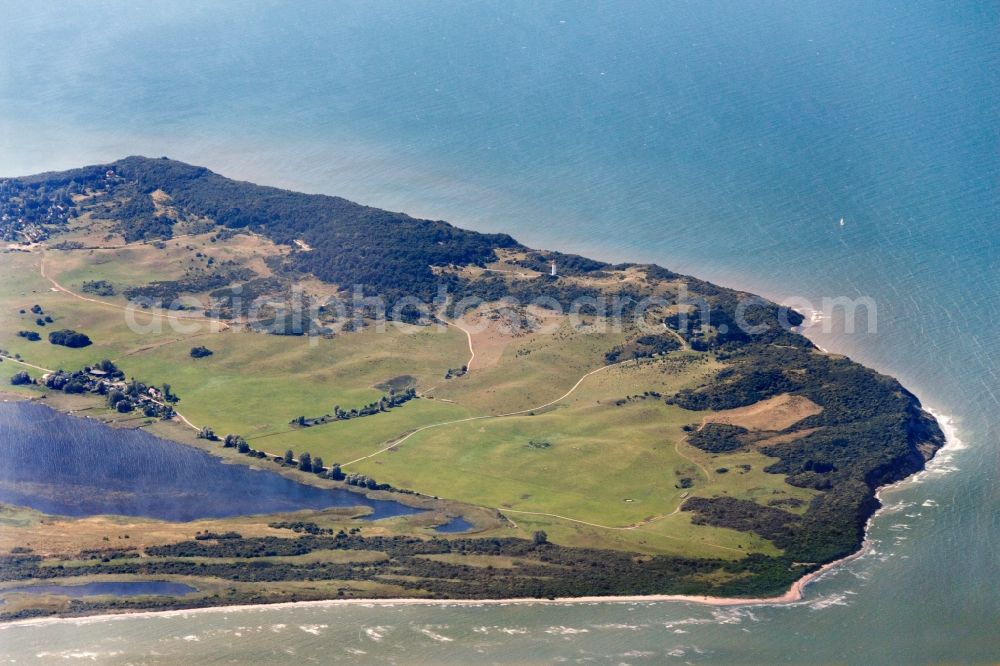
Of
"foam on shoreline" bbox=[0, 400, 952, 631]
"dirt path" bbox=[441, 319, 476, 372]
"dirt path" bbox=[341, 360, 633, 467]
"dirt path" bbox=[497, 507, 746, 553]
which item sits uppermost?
"dirt path" bbox=[441, 319, 476, 372]

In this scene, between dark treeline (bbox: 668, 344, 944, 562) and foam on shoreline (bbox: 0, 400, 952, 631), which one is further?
dark treeline (bbox: 668, 344, 944, 562)

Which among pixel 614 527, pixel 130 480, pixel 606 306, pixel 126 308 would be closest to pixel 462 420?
pixel 614 527

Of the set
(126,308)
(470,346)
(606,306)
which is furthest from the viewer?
(126,308)

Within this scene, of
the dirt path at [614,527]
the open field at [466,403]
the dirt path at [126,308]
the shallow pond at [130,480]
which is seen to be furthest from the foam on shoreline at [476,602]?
the dirt path at [126,308]

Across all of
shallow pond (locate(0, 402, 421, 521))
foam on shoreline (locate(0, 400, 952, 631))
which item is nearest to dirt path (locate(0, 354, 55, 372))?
shallow pond (locate(0, 402, 421, 521))

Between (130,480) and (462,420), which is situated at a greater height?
(462,420)

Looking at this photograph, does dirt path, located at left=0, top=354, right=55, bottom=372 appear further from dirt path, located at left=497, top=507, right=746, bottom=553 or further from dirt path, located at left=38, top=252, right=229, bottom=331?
dirt path, located at left=497, top=507, right=746, bottom=553

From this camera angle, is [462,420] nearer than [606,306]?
Yes

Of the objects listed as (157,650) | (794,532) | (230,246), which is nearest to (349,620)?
(157,650)

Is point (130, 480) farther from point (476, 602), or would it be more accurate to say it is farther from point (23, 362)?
point (476, 602)

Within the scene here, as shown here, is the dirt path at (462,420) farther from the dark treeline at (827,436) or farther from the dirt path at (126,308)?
the dirt path at (126,308)
